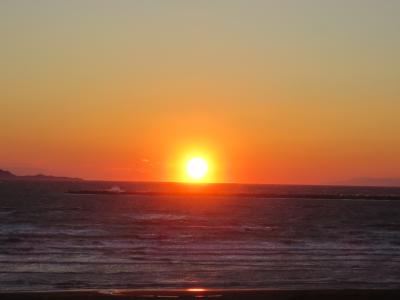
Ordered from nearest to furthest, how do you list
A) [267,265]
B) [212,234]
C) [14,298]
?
[14,298]
[267,265]
[212,234]

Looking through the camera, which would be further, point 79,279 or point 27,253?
point 27,253

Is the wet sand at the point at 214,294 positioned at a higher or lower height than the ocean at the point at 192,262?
lower

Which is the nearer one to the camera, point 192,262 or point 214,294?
point 214,294

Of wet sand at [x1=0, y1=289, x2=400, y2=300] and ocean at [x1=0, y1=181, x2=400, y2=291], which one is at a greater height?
ocean at [x1=0, y1=181, x2=400, y2=291]

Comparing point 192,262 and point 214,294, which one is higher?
point 192,262

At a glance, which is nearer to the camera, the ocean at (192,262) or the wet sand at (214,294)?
the wet sand at (214,294)

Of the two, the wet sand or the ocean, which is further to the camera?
the ocean

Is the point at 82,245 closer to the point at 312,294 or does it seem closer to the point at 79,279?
the point at 79,279

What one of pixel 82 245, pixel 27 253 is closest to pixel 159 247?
pixel 82 245

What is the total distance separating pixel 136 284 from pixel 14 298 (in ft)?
35.0

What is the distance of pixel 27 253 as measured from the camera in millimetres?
29141

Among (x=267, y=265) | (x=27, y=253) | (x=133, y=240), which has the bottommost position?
(x=267, y=265)

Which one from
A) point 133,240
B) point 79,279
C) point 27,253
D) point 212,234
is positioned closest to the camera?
point 79,279

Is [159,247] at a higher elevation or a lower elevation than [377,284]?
higher
